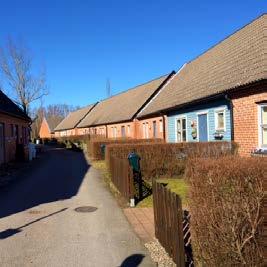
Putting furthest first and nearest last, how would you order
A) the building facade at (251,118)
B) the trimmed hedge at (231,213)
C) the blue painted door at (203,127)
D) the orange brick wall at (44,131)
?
the orange brick wall at (44,131), the blue painted door at (203,127), the building facade at (251,118), the trimmed hedge at (231,213)

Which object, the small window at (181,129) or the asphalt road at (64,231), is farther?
the small window at (181,129)

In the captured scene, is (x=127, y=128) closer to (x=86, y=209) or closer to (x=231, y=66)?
(x=231, y=66)

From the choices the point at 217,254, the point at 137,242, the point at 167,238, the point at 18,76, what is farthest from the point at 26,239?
the point at 18,76

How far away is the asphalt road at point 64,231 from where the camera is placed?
7.00m

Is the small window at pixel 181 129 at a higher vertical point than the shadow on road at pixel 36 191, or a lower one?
higher

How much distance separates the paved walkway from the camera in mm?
8462

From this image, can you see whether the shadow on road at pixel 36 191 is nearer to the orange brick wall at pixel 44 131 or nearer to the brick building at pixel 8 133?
the brick building at pixel 8 133

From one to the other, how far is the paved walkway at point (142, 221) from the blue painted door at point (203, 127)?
30.4ft

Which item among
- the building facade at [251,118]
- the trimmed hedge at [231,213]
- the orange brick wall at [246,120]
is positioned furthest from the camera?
the orange brick wall at [246,120]

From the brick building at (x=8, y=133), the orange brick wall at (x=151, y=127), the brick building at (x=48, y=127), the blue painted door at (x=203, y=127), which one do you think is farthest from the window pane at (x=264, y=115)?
the brick building at (x=48, y=127)

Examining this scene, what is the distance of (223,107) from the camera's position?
57.3 feet

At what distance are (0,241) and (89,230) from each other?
1747mm

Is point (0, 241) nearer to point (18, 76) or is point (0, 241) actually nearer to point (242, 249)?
point (242, 249)

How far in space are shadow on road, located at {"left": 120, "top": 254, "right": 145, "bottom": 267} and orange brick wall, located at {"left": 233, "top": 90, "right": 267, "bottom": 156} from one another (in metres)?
8.73
